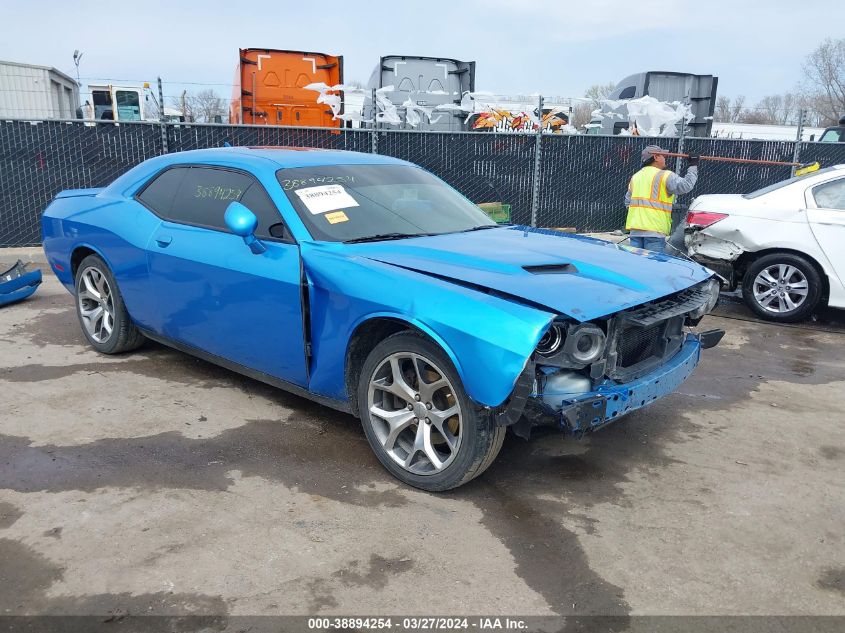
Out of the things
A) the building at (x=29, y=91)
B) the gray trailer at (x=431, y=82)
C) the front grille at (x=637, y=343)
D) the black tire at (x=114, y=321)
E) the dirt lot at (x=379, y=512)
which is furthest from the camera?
the building at (x=29, y=91)

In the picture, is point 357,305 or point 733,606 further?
point 357,305

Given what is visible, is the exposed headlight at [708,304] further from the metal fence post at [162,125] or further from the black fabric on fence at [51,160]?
the black fabric on fence at [51,160]

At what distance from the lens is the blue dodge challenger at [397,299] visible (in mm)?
3135

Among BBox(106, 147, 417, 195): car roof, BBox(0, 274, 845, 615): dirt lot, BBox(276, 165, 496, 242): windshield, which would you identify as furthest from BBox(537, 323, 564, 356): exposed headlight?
BBox(106, 147, 417, 195): car roof

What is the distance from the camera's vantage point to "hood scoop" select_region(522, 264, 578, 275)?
351 cm

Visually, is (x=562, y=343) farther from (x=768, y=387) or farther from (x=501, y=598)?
(x=768, y=387)

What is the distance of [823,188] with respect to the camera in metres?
6.93

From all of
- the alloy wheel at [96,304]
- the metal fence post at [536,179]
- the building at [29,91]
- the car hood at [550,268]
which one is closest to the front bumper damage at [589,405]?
the car hood at [550,268]

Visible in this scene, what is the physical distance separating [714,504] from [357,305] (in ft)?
6.52

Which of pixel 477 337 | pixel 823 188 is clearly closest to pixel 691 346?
pixel 477 337

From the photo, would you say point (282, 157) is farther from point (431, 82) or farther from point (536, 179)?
point (431, 82)

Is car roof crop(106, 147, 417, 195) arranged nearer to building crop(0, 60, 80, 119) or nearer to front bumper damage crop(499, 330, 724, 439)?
front bumper damage crop(499, 330, 724, 439)

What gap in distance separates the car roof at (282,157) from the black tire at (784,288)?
4288mm

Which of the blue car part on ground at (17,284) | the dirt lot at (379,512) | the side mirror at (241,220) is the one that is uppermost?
the side mirror at (241,220)
